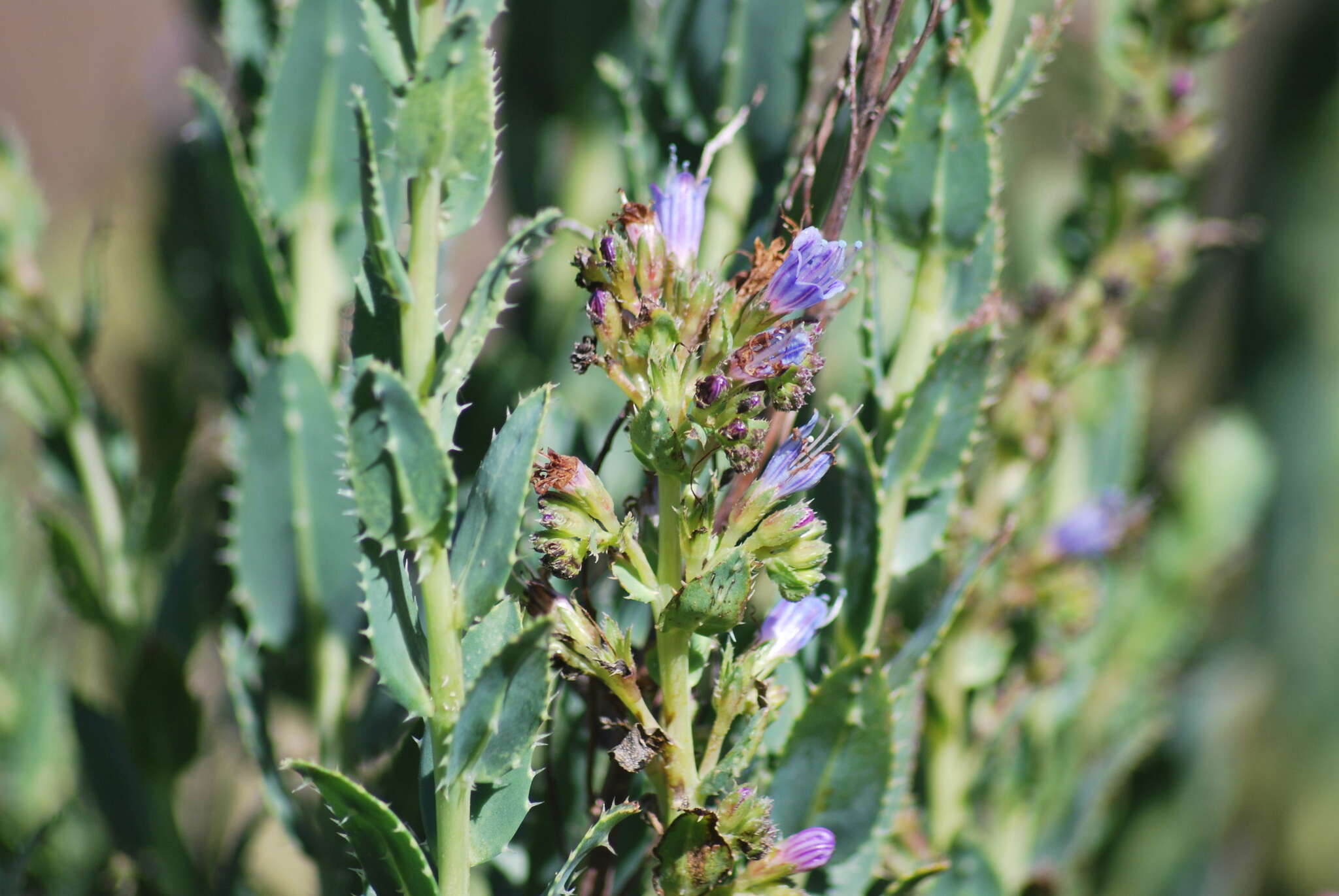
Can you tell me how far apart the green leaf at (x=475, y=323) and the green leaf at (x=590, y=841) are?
4.3 inches

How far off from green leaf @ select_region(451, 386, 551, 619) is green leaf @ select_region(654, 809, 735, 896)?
0.08 m

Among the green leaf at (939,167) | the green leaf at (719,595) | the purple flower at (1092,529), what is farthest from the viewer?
the purple flower at (1092,529)

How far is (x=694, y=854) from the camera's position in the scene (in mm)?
302

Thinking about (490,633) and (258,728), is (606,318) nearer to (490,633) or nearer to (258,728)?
(490,633)

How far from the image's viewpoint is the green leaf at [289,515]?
485mm

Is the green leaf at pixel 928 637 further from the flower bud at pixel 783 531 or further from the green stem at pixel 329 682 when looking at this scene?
the green stem at pixel 329 682

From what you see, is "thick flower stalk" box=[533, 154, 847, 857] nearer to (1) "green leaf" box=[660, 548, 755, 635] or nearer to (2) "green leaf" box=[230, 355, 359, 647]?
(1) "green leaf" box=[660, 548, 755, 635]

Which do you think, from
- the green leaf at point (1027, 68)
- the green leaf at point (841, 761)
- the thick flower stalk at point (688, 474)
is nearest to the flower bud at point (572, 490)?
the thick flower stalk at point (688, 474)

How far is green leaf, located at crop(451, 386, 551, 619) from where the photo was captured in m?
0.30

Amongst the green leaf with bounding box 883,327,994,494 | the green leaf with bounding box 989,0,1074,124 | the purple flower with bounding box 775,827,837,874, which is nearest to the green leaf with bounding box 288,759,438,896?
the purple flower with bounding box 775,827,837,874

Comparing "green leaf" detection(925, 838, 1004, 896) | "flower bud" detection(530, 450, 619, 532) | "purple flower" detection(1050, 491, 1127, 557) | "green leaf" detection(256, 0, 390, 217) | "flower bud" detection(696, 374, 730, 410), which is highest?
"green leaf" detection(256, 0, 390, 217)

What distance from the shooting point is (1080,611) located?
59cm

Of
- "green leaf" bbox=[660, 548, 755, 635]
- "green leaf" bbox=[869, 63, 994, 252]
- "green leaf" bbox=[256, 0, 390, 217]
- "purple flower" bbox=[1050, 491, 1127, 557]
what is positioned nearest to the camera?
"green leaf" bbox=[660, 548, 755, 635]

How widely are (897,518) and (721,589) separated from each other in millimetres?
143
